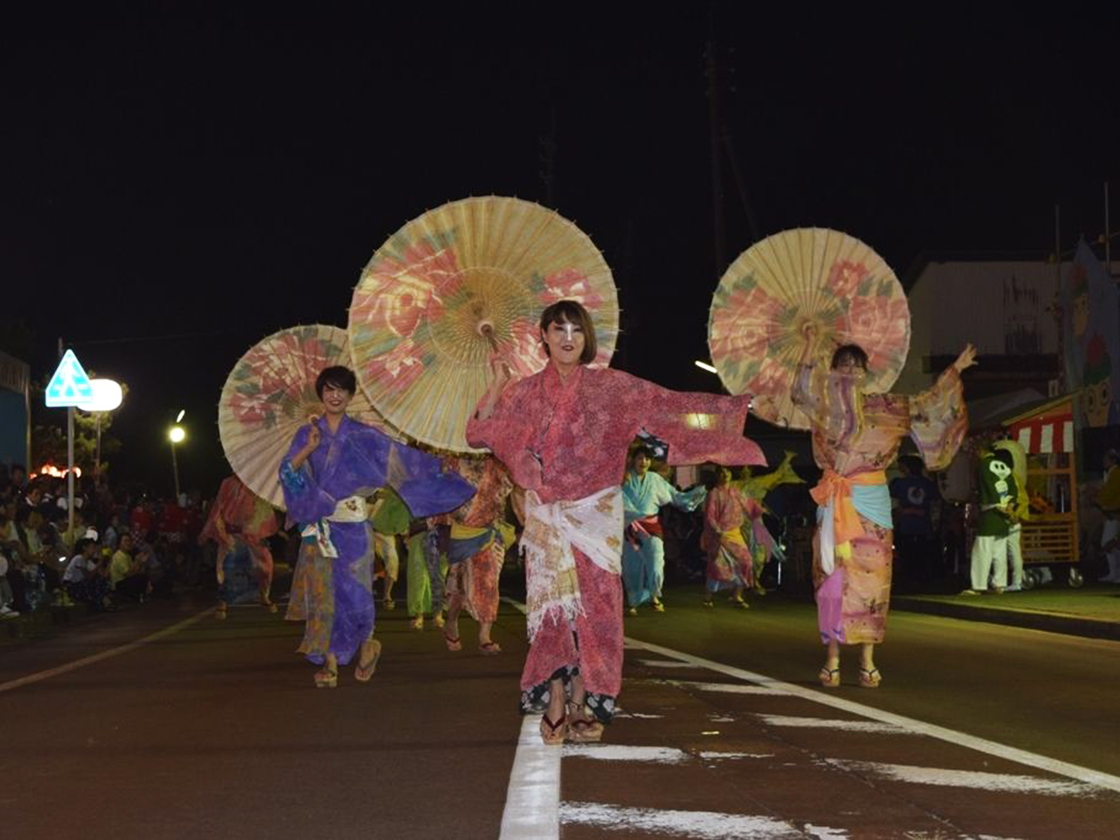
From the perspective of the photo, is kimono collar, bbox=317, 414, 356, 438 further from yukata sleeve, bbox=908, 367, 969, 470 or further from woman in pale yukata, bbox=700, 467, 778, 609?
woman in pale yukata, bbox=700, 467, 778, 609

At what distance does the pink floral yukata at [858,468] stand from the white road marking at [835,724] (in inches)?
83.2

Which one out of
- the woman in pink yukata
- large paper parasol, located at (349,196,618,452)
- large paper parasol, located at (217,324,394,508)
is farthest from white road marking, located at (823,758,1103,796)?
large paper parasol, located at (217,324,394,508)

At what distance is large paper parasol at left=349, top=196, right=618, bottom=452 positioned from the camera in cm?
1244

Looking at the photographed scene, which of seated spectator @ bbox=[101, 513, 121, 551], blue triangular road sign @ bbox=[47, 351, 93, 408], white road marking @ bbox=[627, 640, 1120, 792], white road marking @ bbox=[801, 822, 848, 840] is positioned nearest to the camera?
white road marking @ bbox=[801, 822, 848, 840]

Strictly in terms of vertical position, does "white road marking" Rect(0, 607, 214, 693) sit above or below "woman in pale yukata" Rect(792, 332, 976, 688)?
below

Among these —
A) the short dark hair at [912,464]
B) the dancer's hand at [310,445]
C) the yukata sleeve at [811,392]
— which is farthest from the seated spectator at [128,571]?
the yukata sleeve at [811,392]

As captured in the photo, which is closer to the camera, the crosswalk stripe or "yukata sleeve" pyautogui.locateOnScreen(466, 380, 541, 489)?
"yukata sleeve" pyautogui.locateOnScreen(466, 380, 541, 489)

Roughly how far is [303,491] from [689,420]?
3845mm

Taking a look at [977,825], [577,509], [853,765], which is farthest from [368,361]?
[977,825]

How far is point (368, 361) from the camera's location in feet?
41.1

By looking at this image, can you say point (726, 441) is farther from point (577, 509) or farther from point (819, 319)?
point (819, 319)

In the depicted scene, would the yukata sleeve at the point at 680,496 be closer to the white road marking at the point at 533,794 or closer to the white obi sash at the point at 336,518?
the white obi sash at the point at 336,518

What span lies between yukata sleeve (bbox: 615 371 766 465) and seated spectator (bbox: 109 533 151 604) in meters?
19.3

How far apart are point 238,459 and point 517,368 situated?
4.65 m
